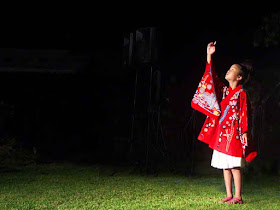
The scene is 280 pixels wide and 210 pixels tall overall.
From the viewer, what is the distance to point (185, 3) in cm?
979

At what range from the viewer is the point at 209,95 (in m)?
5.14

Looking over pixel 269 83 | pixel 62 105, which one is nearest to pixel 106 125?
pixel 62 105

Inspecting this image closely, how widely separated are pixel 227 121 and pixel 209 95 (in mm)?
349

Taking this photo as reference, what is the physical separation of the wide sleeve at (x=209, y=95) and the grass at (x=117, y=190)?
0.91m

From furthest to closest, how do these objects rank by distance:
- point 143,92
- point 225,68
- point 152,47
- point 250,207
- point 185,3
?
1. point 225,68
2. point 185,3
3. point 143,92
4. point 152,47
5. point 250,207

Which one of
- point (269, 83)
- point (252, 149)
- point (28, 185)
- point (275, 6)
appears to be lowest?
point (28, 185)

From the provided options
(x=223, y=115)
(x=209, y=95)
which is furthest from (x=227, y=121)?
(x=209, y=95)

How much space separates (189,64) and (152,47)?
4.00 metres

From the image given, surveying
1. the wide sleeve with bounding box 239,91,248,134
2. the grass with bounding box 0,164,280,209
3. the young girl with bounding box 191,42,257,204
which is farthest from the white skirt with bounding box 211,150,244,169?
the grass with bounding box 0,164,280,209

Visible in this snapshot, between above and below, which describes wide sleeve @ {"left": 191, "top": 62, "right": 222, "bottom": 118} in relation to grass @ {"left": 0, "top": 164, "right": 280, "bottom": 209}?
above

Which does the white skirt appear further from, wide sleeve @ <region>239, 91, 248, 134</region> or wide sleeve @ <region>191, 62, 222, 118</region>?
wide sleeve @ <region>191, 62, 222, 118</region>

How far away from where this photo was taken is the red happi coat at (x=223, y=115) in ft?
16.0

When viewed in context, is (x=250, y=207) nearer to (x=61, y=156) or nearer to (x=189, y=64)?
(x=61, y=156)

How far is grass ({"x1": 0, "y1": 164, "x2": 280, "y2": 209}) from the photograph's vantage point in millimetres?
5000
